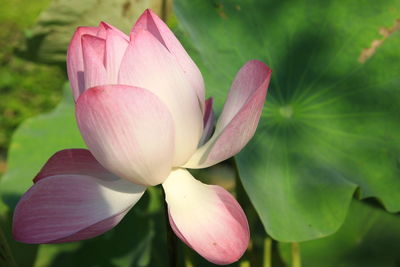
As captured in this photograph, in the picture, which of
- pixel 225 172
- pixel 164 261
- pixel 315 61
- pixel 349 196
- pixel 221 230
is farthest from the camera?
pixel 225 172

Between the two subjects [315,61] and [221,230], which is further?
[315,61]

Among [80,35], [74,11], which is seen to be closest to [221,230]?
[80,35]

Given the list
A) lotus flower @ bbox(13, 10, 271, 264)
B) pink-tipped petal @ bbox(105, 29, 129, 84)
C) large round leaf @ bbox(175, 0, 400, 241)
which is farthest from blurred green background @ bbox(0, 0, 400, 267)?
pink-tipped petal @ bbox(105, 29, 129, 84)

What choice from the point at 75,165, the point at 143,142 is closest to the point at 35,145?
the point at 75,165

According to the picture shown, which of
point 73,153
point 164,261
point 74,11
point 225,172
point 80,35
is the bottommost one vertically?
point 225,172

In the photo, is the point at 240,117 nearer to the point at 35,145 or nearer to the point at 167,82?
the point at 167,82

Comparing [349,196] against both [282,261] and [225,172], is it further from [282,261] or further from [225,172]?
[225,172]
